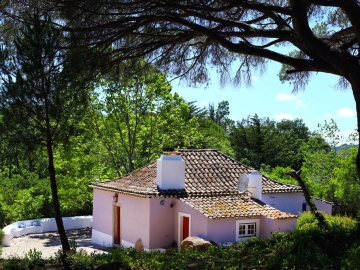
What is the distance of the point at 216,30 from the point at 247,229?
8387 mm

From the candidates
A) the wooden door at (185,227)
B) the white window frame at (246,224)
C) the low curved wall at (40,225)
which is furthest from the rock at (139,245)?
the low curved wall at (40,225)

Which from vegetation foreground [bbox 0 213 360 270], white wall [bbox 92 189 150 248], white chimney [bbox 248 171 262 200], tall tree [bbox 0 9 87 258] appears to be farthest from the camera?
white chimney [bbox 248 171 262 200]

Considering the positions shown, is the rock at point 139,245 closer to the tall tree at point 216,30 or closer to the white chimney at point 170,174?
the white chimney at point 170,174

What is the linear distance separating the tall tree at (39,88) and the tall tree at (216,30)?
3.19 feet

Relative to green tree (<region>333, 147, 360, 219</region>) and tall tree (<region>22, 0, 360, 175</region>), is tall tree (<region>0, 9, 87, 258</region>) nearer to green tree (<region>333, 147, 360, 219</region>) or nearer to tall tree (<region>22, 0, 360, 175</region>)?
tall tree (<region>22, 0, 360, 175</region>)

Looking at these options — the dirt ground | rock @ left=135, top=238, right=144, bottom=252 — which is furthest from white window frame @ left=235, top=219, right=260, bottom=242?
the dirt ground

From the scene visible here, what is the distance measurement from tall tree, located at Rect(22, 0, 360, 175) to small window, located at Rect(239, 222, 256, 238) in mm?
6215

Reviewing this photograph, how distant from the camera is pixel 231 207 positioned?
1625 cm

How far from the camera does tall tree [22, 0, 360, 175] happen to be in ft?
26.9

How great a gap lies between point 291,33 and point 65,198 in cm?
1819

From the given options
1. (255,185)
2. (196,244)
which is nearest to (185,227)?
(255,185)

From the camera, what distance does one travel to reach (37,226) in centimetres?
2289

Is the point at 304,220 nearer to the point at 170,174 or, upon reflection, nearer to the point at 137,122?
the point at 170,174

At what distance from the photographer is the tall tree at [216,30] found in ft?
26.9
